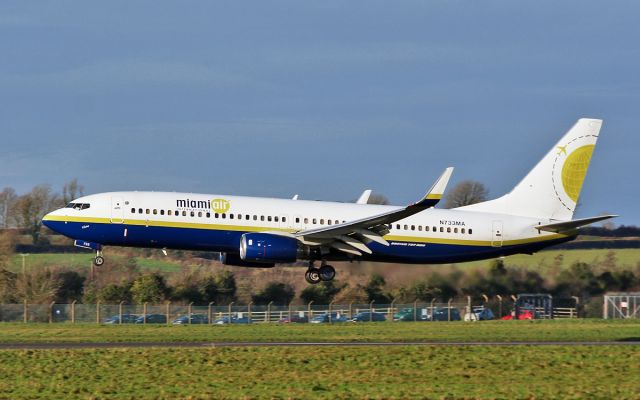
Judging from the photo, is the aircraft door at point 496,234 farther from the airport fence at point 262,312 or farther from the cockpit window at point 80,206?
the cockpit window at point 80,206

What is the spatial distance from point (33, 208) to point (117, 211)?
5190 centimetres

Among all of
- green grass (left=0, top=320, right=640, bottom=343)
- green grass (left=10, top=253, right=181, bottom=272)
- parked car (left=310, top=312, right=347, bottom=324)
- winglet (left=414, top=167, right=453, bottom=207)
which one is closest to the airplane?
winglet (left=414, top=167, right=453, bottom=207)

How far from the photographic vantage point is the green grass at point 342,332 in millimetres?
42375

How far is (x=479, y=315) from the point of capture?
194 feet

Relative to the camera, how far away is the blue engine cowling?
47.4 m

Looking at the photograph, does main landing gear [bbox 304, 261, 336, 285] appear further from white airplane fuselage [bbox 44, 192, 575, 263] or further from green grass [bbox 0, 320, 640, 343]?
green grass [bbox 0, 320, 640, 343]

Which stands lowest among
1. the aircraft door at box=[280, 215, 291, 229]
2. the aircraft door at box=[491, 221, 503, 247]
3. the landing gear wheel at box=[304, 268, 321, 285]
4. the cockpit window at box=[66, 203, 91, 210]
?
the landing gear wheel at box=[304, 268, 321, 285]

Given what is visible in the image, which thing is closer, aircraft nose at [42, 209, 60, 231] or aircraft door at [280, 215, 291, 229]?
aircraft nose at [42, 209, 60, 231]

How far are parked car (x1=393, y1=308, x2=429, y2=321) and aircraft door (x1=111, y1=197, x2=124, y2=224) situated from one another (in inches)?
713

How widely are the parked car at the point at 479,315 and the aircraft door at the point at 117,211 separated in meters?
21.0

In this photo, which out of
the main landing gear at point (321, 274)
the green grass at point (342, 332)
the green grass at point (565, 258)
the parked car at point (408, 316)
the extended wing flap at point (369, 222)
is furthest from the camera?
the green grass at point (565, 258)

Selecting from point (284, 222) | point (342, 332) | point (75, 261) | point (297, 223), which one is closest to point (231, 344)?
point (342, 332)

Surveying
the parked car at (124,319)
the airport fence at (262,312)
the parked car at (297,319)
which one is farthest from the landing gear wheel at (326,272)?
the parked car at (124,319)

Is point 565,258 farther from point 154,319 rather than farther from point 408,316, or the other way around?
point 154,319
